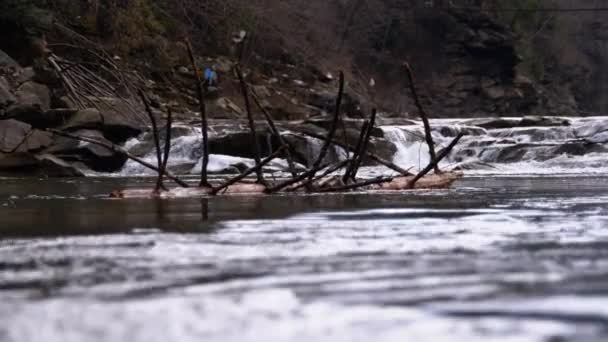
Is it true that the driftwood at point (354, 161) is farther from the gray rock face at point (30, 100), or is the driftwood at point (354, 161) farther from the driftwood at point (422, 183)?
the gray rock face at point (30, 100)

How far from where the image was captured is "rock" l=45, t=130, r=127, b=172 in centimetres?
1609

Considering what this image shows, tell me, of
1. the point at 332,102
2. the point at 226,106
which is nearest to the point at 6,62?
the point at 226,106

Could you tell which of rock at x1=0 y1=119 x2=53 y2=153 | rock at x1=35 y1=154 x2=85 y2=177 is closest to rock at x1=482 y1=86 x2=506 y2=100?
rock at x1=0 y1=119 x2=53 y2=153

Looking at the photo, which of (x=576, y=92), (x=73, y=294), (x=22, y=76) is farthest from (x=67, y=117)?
(x=576, y=92)

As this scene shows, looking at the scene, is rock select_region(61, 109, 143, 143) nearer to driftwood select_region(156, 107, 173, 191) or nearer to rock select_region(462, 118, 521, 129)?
driftwood select_region(156, 107, 173, 191)

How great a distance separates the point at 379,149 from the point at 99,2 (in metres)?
7.04

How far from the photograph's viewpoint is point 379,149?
69.0 feet

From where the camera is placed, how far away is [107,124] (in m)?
18.1

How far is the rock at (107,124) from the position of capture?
16.8 metres

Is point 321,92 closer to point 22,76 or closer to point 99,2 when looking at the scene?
point 99,2

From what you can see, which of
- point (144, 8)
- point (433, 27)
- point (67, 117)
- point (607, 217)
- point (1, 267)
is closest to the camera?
point (1, 267)

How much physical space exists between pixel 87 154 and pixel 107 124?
6.24ft

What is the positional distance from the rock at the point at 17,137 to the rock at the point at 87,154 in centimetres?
43

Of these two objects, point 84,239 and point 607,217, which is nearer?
point 84,239
